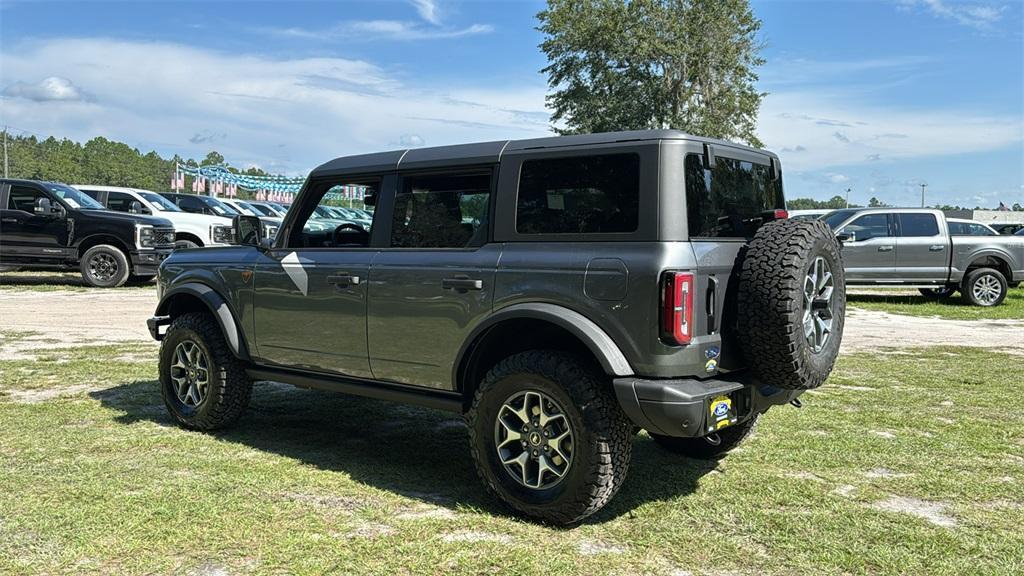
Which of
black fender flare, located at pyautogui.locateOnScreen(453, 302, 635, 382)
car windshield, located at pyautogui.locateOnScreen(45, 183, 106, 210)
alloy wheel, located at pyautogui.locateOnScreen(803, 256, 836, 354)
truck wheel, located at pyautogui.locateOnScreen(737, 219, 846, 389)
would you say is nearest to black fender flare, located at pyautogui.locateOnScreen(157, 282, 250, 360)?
black fender flare, located at pyautogui.locateOnScreen(453, 302, 635, 382)

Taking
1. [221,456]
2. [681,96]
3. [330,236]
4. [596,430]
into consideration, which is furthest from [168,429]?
[681,96]

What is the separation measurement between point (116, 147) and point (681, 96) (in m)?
136

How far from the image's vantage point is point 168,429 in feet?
19.6

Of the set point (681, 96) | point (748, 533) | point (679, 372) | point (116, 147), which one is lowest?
point (748, 533)

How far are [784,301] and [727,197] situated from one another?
750mm

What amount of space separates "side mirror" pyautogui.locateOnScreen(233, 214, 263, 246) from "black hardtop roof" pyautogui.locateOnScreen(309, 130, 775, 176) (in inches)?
23.5

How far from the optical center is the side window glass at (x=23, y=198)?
16219mm

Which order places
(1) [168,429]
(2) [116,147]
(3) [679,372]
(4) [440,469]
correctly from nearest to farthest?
1. (3) [679,372]
2. (4) [440,469]
3. (1) [168,429]
4. (2) [116,147]

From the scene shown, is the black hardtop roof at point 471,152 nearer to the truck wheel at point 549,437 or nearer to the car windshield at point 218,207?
the truck wheel at point 549,437

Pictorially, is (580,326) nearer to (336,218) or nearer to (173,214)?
(336,218)

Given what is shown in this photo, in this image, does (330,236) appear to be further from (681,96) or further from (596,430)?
(681,96)

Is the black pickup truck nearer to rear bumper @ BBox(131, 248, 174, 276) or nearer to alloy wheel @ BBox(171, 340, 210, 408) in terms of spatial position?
rear bumper @ BBox(131, 248, 174, 276)

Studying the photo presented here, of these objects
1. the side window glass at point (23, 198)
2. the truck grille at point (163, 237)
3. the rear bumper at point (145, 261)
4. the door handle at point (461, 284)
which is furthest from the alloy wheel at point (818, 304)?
the side window glass at point (23, 198)

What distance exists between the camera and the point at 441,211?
486 cm
